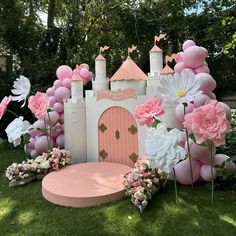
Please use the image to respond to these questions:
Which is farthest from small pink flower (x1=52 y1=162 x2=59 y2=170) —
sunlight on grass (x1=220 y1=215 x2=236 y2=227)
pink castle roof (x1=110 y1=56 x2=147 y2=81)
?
sunlight on grass (x1=220 y1=215 x2=236 y2=227)

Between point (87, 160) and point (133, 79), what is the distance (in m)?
1.36

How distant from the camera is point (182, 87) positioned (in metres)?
2.94

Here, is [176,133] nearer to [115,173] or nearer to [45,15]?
[115,173]

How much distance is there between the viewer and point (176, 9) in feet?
34.1

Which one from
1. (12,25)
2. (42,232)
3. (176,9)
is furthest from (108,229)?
(176,9)

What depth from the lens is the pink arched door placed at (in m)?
4.21

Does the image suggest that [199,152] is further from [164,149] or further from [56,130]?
[56,130]

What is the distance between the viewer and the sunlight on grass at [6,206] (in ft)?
10.7

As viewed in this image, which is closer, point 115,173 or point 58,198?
point 58,198

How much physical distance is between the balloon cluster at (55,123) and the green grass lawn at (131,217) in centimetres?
153

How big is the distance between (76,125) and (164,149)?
2.11 metres

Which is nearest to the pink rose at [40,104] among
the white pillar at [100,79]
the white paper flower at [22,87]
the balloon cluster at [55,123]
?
the white paper flower at [22,87]

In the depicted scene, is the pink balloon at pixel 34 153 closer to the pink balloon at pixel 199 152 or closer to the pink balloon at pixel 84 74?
the pink balloon at pixel 84 74

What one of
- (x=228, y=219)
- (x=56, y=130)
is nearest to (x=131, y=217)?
(x=228, y=219)
